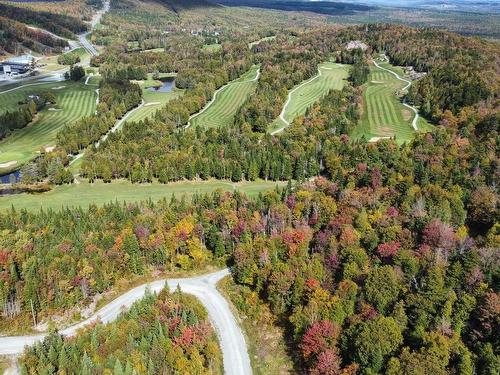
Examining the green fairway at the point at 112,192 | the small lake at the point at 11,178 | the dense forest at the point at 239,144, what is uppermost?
the dense forest at the point at 239,144

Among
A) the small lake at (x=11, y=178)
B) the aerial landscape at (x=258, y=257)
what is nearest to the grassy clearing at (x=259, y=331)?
the aerial landscape at (x=258, y=257)

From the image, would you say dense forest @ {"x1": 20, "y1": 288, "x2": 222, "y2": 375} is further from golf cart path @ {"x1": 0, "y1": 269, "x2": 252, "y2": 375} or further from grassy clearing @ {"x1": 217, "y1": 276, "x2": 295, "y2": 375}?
grassy clearing @ {"x1": 217, "y1": 276, "x2": 295, "y2": 375}

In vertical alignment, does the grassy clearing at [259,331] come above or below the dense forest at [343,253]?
below

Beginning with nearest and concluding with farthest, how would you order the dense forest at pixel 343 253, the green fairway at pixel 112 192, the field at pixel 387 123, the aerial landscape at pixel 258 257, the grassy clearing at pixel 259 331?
the dense forest at pixel 343 253 → the aerial landscape at pixel 258 257 → the grassy clearing at pixel 259 331 → the green fairway at pixel 112 192 → the field at pixel 387 123

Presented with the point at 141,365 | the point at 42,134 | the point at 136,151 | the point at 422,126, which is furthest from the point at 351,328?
the point at 42,134

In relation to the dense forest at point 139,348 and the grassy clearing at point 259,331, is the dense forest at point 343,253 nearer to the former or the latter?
the grassy clearing at point 259,331

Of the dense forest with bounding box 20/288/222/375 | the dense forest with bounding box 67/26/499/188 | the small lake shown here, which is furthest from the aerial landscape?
the small lake
